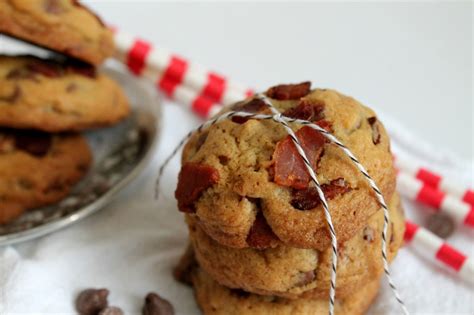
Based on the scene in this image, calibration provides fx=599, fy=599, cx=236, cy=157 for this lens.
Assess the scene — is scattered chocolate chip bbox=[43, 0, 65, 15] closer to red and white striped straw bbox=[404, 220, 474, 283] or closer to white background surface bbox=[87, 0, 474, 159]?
white background surface bbox=[87, 0, 474, 159]

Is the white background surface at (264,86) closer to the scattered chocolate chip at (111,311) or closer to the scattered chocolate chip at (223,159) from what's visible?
the scattered chocolate chip at (111,311)

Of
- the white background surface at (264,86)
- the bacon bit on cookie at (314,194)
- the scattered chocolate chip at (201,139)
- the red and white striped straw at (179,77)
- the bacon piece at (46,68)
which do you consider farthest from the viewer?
the red and white striped straw at (179,77)

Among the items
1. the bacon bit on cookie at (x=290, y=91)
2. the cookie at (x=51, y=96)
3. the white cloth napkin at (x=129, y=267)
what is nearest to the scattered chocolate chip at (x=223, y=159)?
the bacon bit on cookie at (x=290, y=91)

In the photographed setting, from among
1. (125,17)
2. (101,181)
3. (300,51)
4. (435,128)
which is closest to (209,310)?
(101,181)

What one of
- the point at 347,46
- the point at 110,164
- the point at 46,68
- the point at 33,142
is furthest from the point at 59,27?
the point at 347,46

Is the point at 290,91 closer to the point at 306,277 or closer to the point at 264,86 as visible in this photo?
the point at 306,277

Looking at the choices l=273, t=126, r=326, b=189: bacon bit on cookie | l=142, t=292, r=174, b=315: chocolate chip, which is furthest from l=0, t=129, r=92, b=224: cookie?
l=273, t=126, r=326, b=189: bacon bit on cookie
